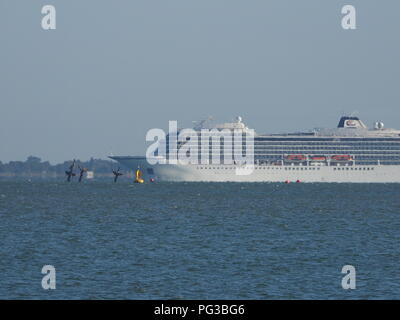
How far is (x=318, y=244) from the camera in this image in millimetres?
38938

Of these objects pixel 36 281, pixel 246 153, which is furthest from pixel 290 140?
pixel 36 281

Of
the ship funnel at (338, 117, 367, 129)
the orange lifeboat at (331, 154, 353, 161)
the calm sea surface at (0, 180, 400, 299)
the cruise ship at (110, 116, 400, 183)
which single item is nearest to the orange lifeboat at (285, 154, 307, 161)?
the cruise ship at (110, 116, 400, 183)

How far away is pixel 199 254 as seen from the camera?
34.9 meters

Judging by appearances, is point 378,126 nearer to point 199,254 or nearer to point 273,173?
point 273,173

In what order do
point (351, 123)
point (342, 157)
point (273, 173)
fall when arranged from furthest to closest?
point (351, 123), point (342, 157), point (273, 173)

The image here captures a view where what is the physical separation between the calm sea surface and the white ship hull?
3197 inches

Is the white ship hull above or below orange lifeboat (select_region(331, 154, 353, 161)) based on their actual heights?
below

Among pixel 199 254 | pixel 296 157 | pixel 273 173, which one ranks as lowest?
pixel 199 254

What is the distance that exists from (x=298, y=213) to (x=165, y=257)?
28.0m

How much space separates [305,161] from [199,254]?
11422 cm

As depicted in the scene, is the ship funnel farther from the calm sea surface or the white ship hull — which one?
the calm sea surface

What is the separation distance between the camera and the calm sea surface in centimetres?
2659

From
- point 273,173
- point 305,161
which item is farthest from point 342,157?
point 273,173
